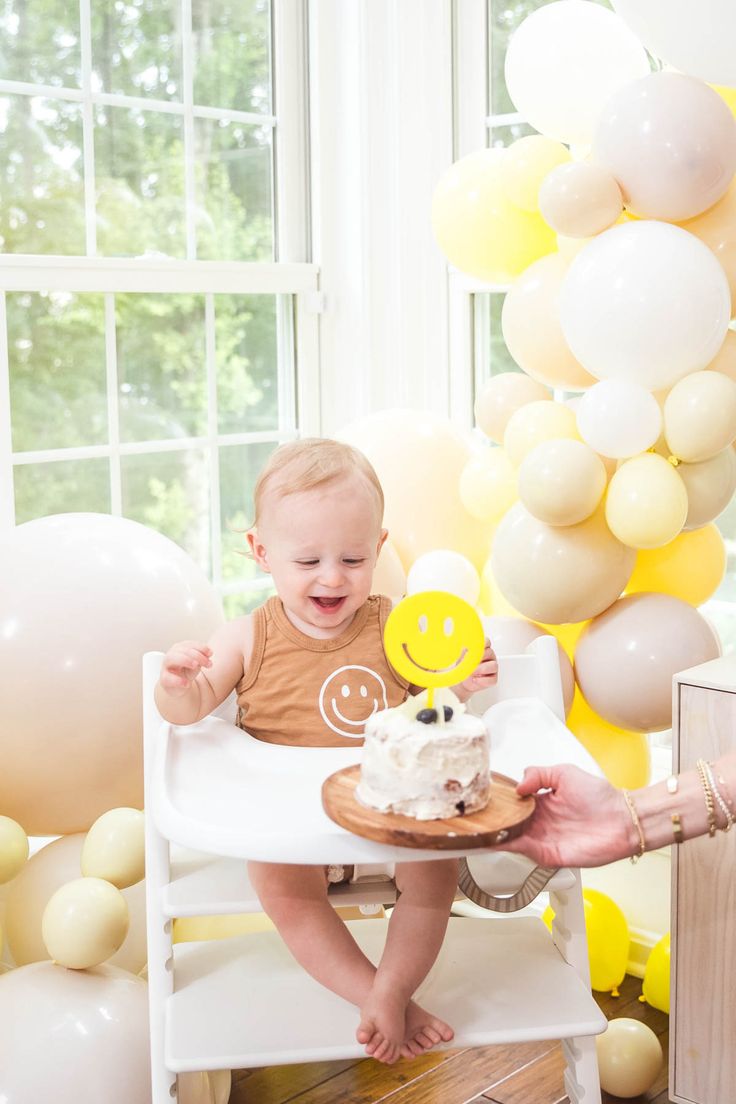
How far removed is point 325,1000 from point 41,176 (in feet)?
5.31

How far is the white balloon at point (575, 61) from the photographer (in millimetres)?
2010

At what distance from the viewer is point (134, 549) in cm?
208

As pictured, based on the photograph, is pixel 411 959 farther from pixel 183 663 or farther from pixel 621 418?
pixel 621 418

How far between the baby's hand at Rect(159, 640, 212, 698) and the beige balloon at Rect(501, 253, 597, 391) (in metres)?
0.79

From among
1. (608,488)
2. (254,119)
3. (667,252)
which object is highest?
(254,119)

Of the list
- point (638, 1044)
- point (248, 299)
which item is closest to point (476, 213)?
point (248, 299)

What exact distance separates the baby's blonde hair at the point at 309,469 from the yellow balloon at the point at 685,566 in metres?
0.57

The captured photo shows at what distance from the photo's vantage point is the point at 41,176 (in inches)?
94.2

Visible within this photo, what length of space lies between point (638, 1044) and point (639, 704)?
57cm

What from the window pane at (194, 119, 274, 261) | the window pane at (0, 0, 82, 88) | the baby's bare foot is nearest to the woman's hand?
the baby's bare foot

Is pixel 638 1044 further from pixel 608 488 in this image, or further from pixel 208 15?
pixel 208 15

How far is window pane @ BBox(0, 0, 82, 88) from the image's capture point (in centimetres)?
233

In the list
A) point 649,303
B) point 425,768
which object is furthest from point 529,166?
point 425,768

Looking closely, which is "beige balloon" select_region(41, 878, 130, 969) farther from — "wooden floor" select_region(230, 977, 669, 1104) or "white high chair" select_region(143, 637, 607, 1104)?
"wooden floor" select_region(230, 977, 669, 1104)
